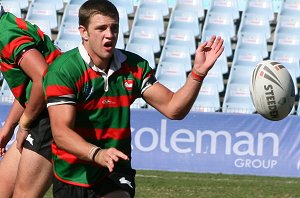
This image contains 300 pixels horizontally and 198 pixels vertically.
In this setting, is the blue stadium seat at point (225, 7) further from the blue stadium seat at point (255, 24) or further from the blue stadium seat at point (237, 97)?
the blue stadium seat at point (237, 97)

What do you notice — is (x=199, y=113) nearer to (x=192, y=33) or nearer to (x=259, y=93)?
(x=192, y=33)

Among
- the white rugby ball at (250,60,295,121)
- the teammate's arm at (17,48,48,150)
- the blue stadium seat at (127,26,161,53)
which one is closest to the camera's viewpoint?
the teammate's arm at (17,48,48,150)

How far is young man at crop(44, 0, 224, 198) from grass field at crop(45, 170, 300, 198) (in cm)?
572

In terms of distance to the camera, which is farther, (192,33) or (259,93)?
(192,33)

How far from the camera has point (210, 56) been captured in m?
→ 5.49

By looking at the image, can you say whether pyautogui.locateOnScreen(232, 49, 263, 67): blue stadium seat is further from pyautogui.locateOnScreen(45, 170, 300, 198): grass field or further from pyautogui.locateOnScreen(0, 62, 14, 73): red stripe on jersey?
pyautogui.locateOnScreen(0, 62, 14, 73): red stripe on jersey

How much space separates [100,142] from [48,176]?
104 cm

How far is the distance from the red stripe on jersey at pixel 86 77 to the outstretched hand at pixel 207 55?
64cm

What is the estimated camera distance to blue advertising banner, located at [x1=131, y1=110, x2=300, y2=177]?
1560cm

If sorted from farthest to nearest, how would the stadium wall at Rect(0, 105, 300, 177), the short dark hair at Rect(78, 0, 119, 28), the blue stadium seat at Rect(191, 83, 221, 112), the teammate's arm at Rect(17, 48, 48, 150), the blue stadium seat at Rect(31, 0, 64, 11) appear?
the blue stadium seat at Rect(31, 0, 64, 11), the blue stadium seat at Rect(191, 83, 221, 112), the stadium wall at Rect(0, 105, 300, 177), the teammate's arm at Rect(17, 48, 48, 150), the short dark hair at Rect(78, 0, 119, 28)

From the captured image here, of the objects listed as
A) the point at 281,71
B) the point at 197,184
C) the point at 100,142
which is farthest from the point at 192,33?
the point at 100,142

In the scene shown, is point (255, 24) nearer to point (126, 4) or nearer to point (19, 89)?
point (126, 4)

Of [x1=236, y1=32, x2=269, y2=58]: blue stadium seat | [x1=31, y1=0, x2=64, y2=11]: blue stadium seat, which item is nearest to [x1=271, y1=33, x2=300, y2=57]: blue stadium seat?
[x1=236, y1=32, x2=269, y2=58]: blue stadium seat

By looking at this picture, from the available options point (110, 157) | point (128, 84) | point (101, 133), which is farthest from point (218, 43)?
point (110, 157)
